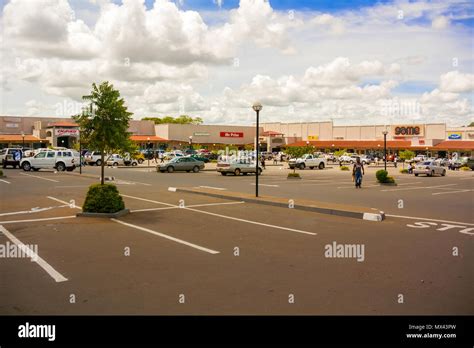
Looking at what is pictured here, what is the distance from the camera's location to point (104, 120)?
564 inches

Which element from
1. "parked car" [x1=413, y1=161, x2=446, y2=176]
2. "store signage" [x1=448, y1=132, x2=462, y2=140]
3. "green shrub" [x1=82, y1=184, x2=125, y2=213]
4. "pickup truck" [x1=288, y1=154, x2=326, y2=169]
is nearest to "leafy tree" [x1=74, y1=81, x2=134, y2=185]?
"green shrub" [x1=82, y1=184, x2=125, y2=213]

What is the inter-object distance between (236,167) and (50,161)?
52.5ft

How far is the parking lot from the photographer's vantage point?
6.16 metres

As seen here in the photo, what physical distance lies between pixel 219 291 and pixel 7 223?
8528 mm

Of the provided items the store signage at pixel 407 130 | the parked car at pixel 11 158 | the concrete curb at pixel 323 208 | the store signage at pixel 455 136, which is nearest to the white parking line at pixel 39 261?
the concrete curb at pixel 323 208

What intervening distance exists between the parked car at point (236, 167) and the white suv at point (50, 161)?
43.1ft

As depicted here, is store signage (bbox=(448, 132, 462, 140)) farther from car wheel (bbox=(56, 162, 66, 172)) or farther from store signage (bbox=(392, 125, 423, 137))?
car wheel (bbox=(56, 162, 66, 172))

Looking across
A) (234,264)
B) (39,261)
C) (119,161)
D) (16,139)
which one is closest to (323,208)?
(234,264)

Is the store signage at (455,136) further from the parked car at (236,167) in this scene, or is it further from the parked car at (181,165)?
the parked car at (181,165)

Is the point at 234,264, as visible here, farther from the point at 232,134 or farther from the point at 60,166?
the point at 232,134

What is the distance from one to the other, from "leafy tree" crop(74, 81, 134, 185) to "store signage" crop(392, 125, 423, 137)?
251ft

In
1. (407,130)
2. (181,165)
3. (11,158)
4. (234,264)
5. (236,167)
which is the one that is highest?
(407,130)
